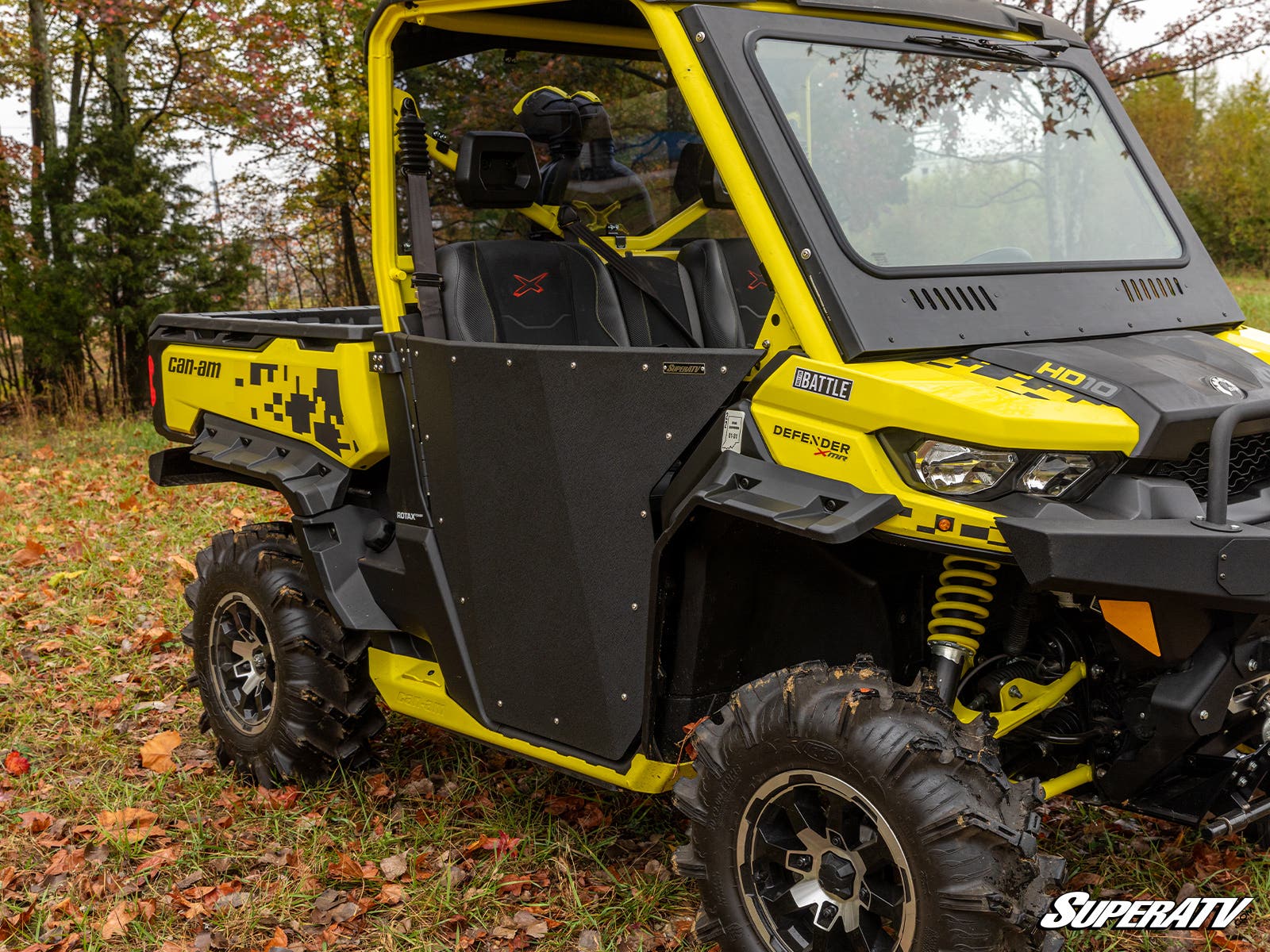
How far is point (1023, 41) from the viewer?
136 inches

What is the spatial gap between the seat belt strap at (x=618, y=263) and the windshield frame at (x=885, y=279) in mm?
1092

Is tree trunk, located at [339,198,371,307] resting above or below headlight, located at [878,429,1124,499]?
above

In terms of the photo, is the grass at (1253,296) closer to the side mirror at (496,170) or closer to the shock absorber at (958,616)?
the side mirror at (496,170)

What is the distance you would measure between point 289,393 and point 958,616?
2.37 meters

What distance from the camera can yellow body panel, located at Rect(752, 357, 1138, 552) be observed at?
238 centimetres

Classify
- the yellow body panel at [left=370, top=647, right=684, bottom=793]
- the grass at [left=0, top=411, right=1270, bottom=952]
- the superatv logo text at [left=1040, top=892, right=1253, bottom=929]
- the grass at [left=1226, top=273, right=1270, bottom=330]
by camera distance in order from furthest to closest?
1. the grass at [left=1226, top=273, right=1270, bottom=330]
2. the grass at [left=0, top=411, right=1270, bottom=952]
3. the yellow body panel at [left=370, top=647, right=684, bottom=793]
4. the superatv logo text at [left=1040, top=892, right=1253, bottom=929]

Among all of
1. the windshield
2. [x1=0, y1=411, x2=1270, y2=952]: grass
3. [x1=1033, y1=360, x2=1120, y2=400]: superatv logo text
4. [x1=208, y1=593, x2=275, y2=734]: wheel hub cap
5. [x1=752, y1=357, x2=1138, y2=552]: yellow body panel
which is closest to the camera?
[x1=752, y1=357, x2=1138, y2=552]: yellow body panel

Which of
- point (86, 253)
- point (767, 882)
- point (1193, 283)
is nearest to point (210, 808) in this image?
point (767, 882)

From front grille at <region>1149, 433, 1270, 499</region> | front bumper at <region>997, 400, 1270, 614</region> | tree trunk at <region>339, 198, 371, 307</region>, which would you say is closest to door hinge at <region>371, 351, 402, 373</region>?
front bumper at <region>997, 400, 1270, 614</region>

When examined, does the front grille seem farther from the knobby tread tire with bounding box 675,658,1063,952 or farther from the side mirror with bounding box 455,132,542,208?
the side mirror with bounding box 455,132,542,208

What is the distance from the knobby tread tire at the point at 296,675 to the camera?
13.1ft

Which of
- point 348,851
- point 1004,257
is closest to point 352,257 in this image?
point 348,851

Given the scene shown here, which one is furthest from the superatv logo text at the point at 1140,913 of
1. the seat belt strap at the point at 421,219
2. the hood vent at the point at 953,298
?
the seat belt strap at the point at 421,219

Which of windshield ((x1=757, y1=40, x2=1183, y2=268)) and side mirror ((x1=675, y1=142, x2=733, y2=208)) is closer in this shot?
windshield ((x1=757, y1=40, x2=1183, y2=268))
